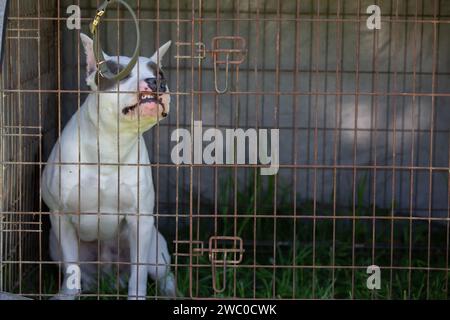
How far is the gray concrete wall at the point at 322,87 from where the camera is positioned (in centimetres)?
607

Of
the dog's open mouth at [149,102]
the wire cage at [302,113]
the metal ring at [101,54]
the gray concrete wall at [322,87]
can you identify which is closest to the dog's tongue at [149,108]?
the dog's open mouth at [149,102]

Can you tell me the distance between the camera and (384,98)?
244 inches

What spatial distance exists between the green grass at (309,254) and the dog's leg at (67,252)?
0.41ft

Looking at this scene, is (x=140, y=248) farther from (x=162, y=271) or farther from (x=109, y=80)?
(x=109, y=80)

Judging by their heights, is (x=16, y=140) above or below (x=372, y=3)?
below

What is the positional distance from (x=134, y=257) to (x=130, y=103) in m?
0.88

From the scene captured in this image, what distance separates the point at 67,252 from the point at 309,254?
1482 mm

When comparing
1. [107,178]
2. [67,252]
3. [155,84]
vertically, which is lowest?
[67,252]

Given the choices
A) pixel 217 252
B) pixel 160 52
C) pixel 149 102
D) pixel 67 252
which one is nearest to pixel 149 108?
pixel 149 102

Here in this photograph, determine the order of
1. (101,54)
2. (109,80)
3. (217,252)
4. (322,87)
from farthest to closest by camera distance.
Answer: (322,87)
(101,54)
(109,80)
(217,252)

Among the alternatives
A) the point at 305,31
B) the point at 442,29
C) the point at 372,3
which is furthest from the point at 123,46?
the point at 442,29

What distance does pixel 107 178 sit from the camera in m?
4.98
